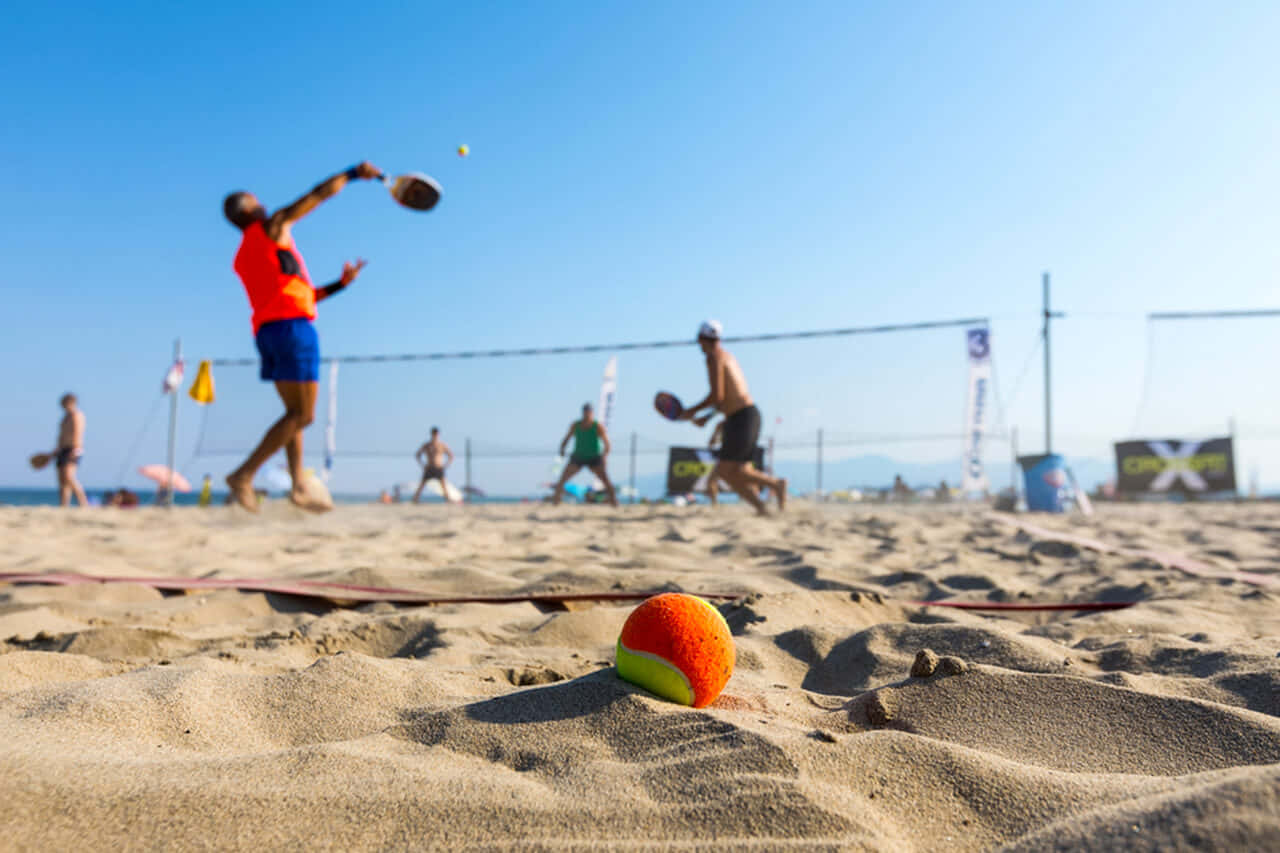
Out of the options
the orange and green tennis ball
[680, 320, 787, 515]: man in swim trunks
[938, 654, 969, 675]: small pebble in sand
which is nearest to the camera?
the orange and green tennis ball

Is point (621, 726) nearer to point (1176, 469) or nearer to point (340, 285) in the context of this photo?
point (340, 285)

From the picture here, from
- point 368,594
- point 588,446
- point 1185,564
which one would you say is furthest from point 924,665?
point 588,446

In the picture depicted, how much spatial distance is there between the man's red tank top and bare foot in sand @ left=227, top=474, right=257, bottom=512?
994mm

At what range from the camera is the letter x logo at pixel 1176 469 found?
11.0 meters

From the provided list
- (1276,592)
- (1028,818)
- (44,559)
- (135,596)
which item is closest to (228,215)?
(44,559)

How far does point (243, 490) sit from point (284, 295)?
4.34 feet

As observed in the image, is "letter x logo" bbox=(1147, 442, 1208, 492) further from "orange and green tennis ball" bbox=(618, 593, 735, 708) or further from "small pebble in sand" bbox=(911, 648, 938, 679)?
"orange and green tennis ball" bbox=(618, 593, 735, 708)

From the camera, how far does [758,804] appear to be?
90 cm

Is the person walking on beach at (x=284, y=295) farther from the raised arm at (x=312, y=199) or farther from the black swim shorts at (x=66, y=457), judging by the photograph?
the black swim shorts at (x=66, y=457)

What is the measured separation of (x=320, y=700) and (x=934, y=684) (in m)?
1.07

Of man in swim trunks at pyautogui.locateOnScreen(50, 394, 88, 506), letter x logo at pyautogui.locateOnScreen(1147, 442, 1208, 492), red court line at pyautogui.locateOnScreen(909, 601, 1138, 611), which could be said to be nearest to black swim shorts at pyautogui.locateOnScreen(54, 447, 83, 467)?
man in swim trunks at pyautogui.locateOnScreen(50, 394, 88, 506)

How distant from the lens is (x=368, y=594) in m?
2.49

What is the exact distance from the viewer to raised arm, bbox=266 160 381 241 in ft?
12.3

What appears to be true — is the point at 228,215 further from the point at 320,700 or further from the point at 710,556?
the point at 320,700
